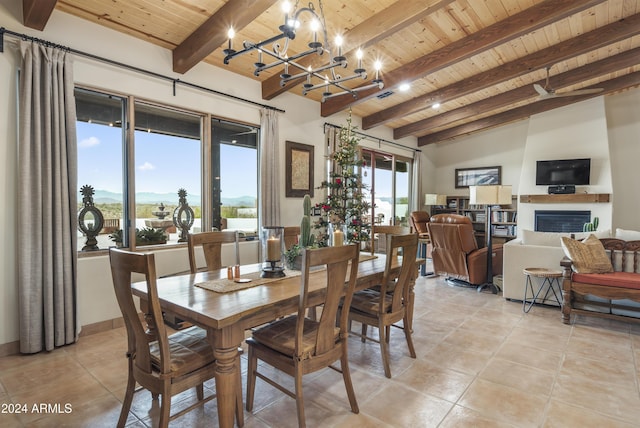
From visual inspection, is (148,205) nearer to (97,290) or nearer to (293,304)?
(97,290)

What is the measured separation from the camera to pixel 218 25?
10.2ft

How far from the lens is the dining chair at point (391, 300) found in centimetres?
246

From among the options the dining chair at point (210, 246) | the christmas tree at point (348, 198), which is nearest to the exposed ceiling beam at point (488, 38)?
the christmas tree at point (348, 198)

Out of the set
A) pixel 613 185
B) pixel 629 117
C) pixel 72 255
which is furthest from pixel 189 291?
pixel 629 117

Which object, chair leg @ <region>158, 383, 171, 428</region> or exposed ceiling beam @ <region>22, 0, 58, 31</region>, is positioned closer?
chair leg @ <region>158, 383, 171, 428</region>

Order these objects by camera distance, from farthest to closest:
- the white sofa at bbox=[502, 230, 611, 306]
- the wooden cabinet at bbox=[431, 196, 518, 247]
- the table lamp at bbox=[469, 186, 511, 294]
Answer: the wooden cabinet at bbox=[431, 196, 518, 247], the table lamp at bbox=[469, 186, 511, 294], the white sofa at bbox=[502, 230, 611, 306]

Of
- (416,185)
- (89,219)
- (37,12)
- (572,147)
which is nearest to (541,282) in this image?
(572,147)

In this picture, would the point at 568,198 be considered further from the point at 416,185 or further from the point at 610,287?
the point at 610,287

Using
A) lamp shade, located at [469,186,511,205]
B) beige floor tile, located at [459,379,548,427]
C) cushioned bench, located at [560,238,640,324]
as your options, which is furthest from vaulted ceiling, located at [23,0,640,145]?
beige floor tile, located at [459,379,548,427]

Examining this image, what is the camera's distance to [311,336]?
201 centimetres

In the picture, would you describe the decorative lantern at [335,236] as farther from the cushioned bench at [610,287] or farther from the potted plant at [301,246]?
the cushioned bench at [610,287]

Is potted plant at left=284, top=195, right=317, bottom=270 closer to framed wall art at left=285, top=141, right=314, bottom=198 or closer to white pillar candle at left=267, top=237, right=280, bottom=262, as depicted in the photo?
white pillar candle at left=267, top=237, right=280, bottom=262

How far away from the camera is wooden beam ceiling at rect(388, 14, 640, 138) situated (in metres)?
4.11

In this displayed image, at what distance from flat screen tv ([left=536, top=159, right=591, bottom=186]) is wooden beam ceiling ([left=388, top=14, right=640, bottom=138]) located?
6.58 feet
